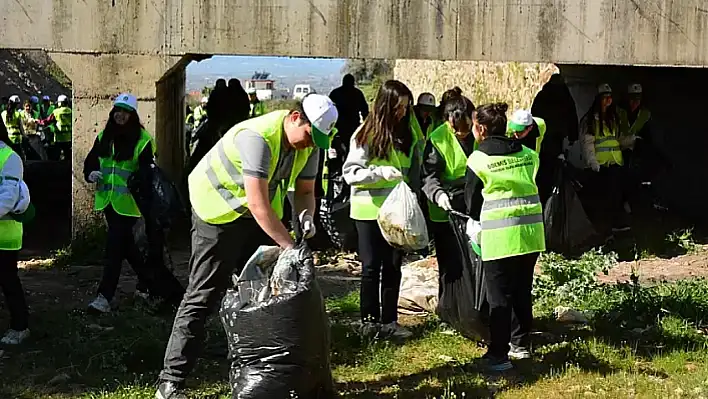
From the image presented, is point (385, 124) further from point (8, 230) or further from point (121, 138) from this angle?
point (8, 230)

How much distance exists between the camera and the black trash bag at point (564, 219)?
9.03 metres

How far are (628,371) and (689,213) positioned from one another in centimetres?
657

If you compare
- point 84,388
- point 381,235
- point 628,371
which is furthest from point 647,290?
point 84,388

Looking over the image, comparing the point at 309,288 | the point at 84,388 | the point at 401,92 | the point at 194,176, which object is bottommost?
the point at 84,388

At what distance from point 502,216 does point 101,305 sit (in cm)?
319

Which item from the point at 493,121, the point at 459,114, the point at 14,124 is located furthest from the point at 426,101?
the point at 14,124

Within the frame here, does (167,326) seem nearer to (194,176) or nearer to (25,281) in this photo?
(194,176)

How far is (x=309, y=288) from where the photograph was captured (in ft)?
15.1

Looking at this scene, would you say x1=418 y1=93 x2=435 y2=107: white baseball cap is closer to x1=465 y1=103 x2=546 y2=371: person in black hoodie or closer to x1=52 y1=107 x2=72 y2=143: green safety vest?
x1=465 y1=103 x2=546 y2=371: person in black hoodie

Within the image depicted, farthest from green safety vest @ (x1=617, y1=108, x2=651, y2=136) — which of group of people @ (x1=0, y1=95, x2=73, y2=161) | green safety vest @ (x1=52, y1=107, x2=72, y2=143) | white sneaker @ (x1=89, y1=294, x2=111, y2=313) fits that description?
green safety vest @ (x1=52, y1=107, x2=72, y2=143)

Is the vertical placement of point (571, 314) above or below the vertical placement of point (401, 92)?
below

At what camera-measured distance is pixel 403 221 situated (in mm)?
5754

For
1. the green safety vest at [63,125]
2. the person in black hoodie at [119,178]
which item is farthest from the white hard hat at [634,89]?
the green safety vest at [63,125]

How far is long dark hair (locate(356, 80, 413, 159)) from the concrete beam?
9.94 feet
